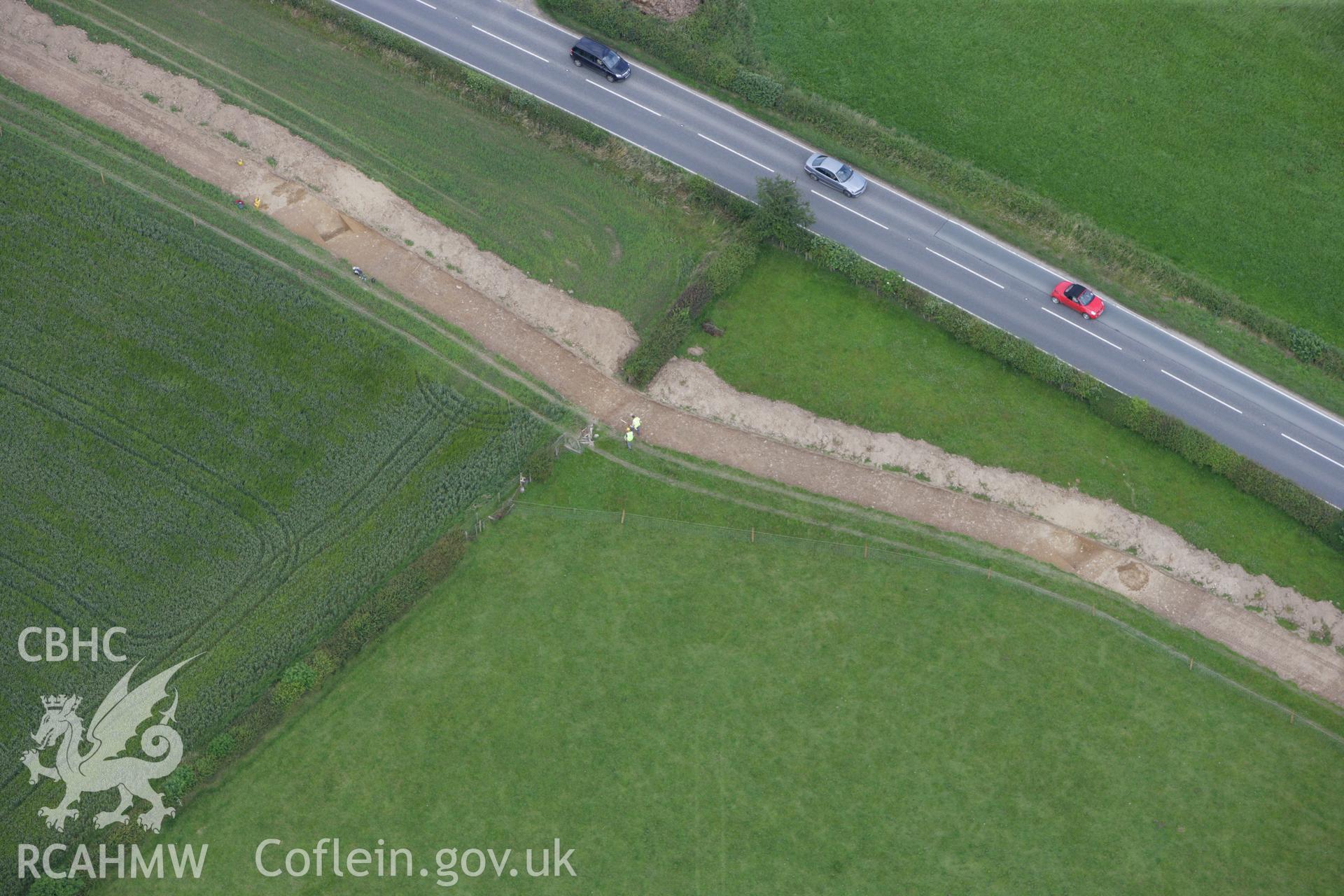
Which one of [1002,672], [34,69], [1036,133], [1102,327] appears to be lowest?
[1002,672]

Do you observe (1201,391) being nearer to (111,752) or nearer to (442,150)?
(442,150)

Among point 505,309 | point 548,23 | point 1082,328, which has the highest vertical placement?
point 548,23

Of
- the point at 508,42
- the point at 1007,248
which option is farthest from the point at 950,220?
the point at 508,42

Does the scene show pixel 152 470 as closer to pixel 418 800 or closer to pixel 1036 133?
pixel 418 800

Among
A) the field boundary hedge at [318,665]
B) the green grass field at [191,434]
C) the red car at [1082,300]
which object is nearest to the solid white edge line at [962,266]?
the red car at [1082,300]

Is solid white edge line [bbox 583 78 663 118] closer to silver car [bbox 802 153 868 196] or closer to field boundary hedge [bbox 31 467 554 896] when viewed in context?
silver car [bbox 802 153 868 196]

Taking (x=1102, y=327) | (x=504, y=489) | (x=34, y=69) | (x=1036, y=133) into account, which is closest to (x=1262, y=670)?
(x=1102, y=327)

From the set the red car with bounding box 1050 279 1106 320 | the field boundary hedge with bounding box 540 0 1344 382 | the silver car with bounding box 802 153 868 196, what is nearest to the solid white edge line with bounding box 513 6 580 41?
the field boundary hedge with bounding box 540 0 1344 382
